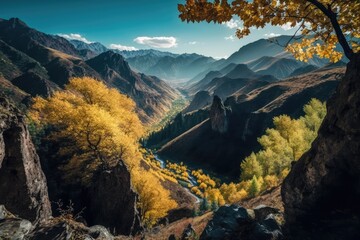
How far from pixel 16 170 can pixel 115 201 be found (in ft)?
43.9

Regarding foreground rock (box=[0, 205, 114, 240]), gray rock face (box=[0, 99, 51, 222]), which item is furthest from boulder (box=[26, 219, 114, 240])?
gray rock face (box=[0, 99, 51, 222])

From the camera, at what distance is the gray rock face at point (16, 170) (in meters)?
23.7

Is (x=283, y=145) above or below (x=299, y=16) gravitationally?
below

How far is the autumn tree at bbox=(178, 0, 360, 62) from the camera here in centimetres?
870

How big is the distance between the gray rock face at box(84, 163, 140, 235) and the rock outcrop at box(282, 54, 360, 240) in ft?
80.4

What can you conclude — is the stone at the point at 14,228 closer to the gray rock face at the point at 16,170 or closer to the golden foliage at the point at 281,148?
the gray rock face at the point at 16,170

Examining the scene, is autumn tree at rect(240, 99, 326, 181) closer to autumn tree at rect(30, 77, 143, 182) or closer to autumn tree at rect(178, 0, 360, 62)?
autumn tree at rect(30, 77, 143, 182)

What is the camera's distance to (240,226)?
46.7 ft

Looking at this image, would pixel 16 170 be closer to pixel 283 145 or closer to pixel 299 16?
pixel 299 16

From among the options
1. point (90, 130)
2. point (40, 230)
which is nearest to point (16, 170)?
point (90, 130)

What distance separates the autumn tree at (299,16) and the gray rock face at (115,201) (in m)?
28.2

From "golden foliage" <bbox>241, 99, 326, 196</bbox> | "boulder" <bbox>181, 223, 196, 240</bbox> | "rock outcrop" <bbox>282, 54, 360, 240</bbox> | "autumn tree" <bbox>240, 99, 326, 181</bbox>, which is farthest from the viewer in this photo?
"autumn tree" <bbox>240, 99, 326, 181</bbox>

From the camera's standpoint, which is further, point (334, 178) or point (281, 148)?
point (281, 148)

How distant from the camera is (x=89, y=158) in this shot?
126ft
